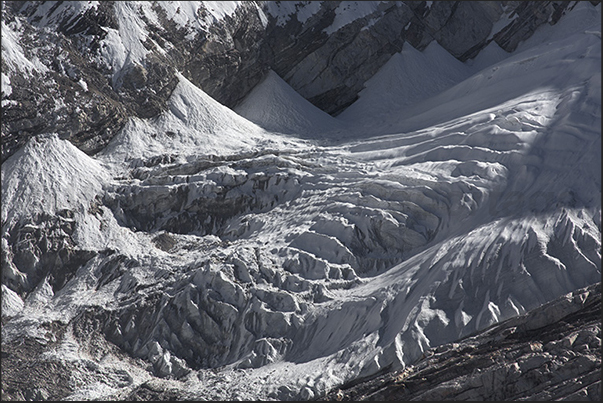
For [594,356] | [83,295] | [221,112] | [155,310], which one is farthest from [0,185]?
[594,356]

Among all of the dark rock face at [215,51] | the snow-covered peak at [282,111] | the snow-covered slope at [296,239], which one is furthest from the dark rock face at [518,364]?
the snow-covered peak at [282,111]

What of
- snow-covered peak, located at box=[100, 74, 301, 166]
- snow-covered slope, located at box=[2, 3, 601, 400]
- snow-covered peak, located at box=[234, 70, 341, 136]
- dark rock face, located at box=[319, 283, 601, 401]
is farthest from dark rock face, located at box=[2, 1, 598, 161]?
dark rock face, located at box=[319, 283, 601, 401]

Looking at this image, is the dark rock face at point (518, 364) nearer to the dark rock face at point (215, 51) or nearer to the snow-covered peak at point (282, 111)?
the dark rock face at point (215, 51)

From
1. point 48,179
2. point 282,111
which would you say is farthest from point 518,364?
point 282,111

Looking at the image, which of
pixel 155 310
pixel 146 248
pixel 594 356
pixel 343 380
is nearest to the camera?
pixel 594 356

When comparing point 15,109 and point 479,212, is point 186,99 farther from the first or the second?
point 479,212

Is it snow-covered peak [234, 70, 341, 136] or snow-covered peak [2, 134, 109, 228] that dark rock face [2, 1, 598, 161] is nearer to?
snow-covered peak [2, 134, 109, 228]
